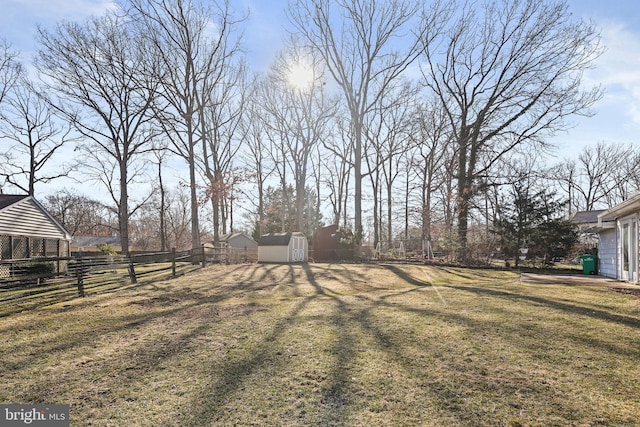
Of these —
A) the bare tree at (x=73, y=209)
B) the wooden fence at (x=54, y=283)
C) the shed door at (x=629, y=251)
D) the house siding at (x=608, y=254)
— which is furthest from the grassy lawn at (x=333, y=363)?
the bare tree at (x=73, y=209)

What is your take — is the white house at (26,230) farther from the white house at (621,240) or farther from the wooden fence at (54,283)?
the white house at (621,240)

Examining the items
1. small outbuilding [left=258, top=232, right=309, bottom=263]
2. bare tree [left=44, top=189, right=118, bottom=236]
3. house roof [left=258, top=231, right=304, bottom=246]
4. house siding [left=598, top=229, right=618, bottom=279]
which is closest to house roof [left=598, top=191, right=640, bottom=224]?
house siding [left=598, top=229, right=618, bottom=279]

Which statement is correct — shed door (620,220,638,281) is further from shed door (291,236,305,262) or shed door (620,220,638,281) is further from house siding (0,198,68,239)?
house siding (0,198,68,239)

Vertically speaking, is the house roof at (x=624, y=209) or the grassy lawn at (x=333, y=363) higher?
the house roof at (x=624, y=209)

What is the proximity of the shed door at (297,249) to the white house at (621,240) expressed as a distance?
16.7 m

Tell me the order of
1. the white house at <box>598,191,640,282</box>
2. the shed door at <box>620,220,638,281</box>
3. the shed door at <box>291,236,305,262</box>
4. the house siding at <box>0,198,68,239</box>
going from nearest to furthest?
the white house at <box>598,191,640,282</box> → the shed door at <box>620,220,638,281</box> → the house siding at <box>0,198,68,239</box> → the shed door at <box>291,236,305,262</box>

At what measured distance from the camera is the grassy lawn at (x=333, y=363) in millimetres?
3064

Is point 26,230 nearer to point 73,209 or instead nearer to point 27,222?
point 27,222

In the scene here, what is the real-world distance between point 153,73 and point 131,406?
871 inches

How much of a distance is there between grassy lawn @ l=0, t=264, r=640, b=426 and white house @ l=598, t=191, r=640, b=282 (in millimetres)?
4315

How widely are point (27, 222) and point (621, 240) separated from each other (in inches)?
898

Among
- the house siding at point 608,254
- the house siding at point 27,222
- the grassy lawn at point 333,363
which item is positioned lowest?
the grassy lawn at point 333,363

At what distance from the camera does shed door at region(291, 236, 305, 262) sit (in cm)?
2481

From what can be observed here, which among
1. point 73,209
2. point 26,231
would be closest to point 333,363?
point 26,231
